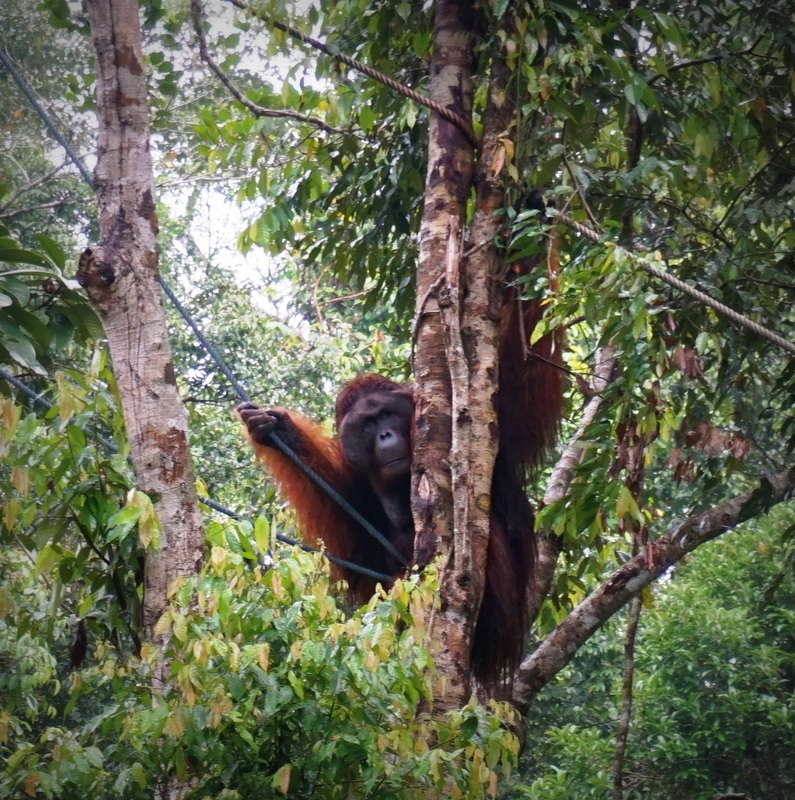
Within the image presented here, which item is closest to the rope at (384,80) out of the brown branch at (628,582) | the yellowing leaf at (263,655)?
the brown branch at (628,582)

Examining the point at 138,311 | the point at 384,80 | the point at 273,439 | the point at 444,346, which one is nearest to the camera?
the point at 138,311

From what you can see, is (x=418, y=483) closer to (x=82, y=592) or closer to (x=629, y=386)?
(x=629, y=386)

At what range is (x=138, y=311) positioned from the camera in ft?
8.60

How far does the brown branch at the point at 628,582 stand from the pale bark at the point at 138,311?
4.84ft

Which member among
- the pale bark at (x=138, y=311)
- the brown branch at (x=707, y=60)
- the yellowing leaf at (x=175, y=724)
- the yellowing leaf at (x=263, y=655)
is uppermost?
the brown branch at (x=707, y=60)

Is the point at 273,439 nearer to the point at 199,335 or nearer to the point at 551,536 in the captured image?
the point at 199,335

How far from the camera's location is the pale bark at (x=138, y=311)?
255cm

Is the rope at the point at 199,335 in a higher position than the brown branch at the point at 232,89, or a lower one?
lower

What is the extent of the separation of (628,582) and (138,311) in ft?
6.34

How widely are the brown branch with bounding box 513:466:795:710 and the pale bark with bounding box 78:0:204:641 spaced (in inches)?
58.1

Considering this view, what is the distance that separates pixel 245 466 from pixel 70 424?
188 inches

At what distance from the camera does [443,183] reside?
329cm

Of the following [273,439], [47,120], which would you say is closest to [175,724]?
[47,120]

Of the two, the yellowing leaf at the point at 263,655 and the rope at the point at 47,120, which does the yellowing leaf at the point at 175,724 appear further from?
the rope at the point at 47,120
